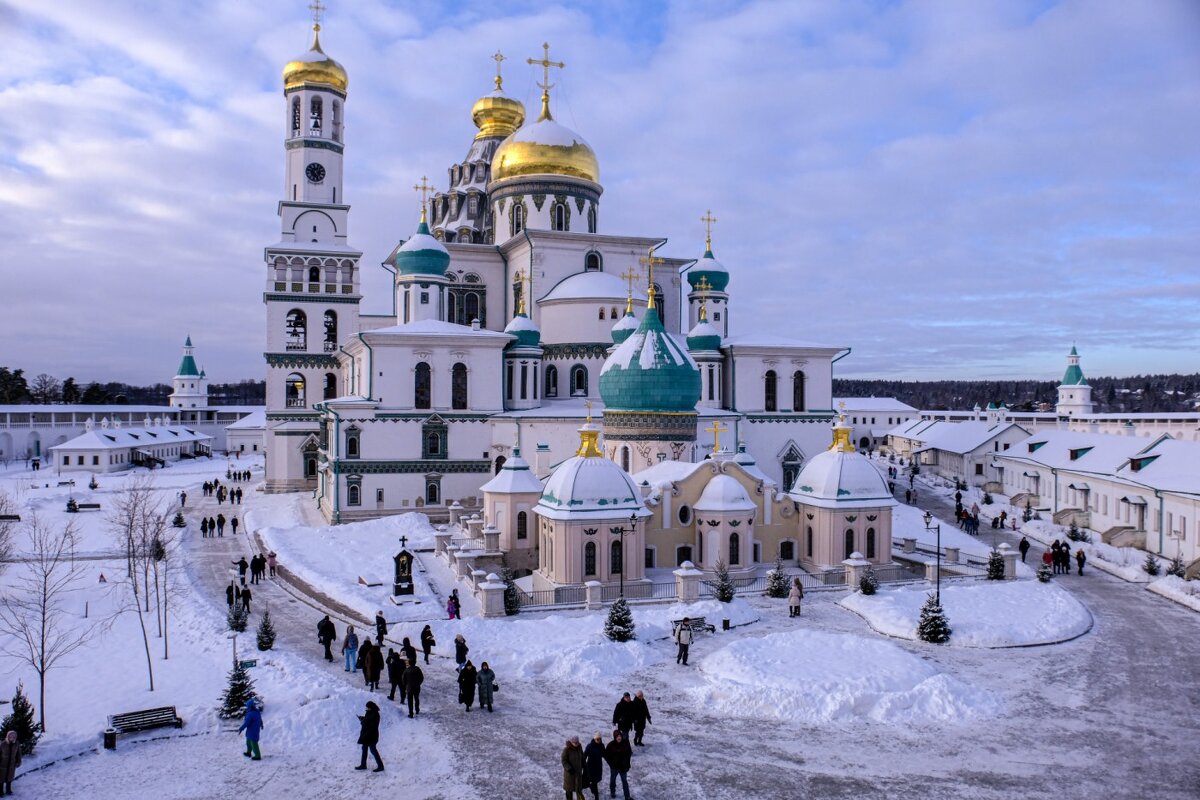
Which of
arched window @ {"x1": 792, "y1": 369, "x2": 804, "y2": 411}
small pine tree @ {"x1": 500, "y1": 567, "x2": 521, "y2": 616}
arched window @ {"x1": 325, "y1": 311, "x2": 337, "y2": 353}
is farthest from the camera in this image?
arched window @ {"x1": 325, "y1": 311, "x2": 337, "y2": 353}

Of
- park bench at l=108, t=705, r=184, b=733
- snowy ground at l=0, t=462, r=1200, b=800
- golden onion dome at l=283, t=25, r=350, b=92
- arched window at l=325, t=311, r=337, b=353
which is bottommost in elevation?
snowy ground at l=0, t=462, r=1200, b=800

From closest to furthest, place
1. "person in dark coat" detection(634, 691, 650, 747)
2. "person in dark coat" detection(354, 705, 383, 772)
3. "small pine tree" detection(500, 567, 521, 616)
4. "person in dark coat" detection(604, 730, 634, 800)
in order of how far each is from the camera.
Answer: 1. "person in dark coat" detection(604, 730, 634, 800)
2. "person in dark coat" detection(354, 705, 383, 772)
3. "person in dark coat" detection(634, 691, 650, 747)
4. "small pine tree" detection(500, 567, 521, 616)

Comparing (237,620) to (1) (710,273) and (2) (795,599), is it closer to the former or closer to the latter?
(2) (795,599)

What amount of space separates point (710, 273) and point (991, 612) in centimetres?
2570

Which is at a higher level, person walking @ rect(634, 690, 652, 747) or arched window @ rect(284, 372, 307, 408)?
arched window @ rect(284, 372, 307, 408)

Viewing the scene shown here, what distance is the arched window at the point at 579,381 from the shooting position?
3672 cm

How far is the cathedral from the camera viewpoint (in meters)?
27.2

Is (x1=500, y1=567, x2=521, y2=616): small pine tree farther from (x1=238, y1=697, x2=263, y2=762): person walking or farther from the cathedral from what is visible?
(x1=238, y1=697, x2=263, y2=762): person walking

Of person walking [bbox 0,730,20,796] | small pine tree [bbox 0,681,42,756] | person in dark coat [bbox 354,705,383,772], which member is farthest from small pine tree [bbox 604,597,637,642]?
person walking [bbox 0,730,20,796]

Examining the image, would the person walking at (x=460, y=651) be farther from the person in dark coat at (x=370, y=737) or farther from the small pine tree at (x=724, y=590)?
the small pine tree at (x=724, y=590)

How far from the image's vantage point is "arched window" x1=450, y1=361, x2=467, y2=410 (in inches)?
1321

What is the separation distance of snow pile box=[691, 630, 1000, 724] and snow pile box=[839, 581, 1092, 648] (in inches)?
94.6

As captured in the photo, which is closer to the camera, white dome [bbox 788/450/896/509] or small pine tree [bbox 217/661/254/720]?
small pine tree [bbox 217/661/254/720]

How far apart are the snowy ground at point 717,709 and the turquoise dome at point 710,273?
2429cm
